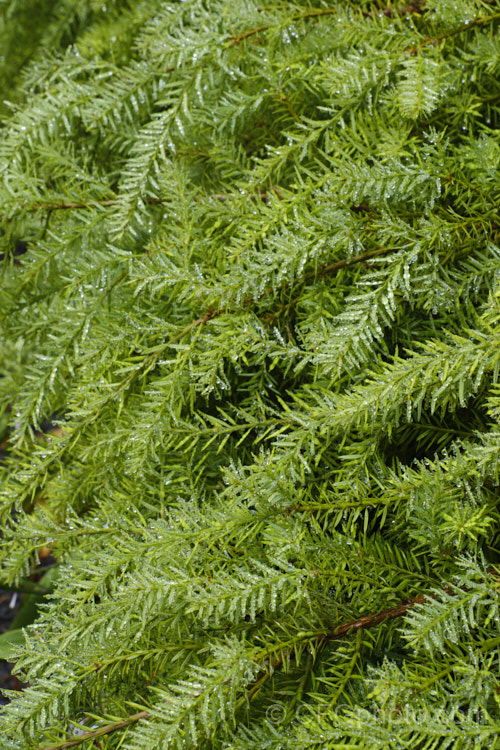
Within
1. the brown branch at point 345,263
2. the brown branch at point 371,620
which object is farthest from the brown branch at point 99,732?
the brown branch at point 345,263

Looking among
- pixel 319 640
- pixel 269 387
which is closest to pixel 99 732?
pixel 319 640

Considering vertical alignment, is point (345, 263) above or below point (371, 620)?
above

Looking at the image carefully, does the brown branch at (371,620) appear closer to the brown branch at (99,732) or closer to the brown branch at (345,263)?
the brown branch at (99,732)

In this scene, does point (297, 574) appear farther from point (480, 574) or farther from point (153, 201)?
point (153, 201)

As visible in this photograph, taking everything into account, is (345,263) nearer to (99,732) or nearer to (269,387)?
(269,387)

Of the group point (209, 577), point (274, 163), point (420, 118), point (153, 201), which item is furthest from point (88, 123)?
point (209, 577)

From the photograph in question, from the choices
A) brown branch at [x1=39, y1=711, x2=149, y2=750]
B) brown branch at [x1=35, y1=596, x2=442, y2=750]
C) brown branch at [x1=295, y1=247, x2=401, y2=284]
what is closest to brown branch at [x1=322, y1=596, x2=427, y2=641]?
brown branch at [x1=35, y1=596, x2=442, y2=750]

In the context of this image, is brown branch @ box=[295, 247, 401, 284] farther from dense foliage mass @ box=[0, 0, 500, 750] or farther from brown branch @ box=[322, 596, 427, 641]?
brown branch @ box=[322, 596, 427, 641]

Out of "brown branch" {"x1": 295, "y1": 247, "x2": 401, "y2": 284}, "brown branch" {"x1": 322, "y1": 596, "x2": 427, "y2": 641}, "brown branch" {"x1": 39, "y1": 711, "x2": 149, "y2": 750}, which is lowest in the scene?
"brown branch" {"x1": 39, "y1": 711, "x2": 149, "y2": 750}
